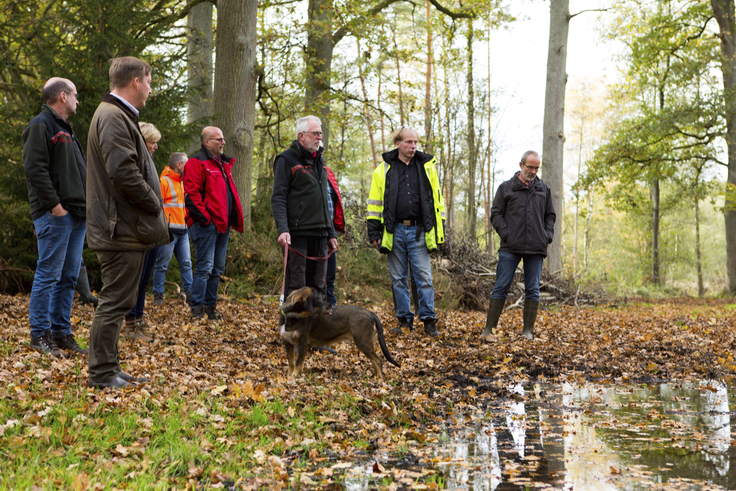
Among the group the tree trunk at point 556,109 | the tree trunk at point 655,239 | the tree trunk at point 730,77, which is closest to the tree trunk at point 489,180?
the tree trunk at point 556,109

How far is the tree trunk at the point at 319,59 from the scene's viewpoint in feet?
51.1

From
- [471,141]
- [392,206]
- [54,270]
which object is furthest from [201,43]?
[54,270]

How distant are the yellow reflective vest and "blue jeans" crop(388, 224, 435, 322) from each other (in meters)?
0.10

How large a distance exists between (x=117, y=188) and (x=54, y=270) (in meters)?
1.62

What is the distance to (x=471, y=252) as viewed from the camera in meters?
13.9

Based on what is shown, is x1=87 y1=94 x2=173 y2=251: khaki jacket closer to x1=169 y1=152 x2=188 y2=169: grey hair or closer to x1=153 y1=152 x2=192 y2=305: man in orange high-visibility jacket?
x1=153 y1=152 x2=192 y2=305: man in orange high-visibility jacket

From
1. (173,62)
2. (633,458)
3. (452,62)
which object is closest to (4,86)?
(173,62)

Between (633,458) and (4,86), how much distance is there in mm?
12967

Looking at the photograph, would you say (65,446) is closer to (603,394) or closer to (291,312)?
(291,312)

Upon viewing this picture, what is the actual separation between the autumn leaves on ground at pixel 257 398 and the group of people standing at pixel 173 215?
0.47m

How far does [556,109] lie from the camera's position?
53.3 feet

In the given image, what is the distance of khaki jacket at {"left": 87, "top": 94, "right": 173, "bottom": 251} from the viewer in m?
4.00

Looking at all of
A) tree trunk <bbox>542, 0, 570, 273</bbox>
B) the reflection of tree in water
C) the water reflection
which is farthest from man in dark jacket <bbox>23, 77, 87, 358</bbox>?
tree trunk <bbox>542, 0, 570, 273</bbox>

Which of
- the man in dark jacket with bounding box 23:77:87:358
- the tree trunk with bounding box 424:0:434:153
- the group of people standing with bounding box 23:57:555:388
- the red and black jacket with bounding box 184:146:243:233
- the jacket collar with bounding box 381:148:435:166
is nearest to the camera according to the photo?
the group of people standing with bounding box 23:57:555:388
